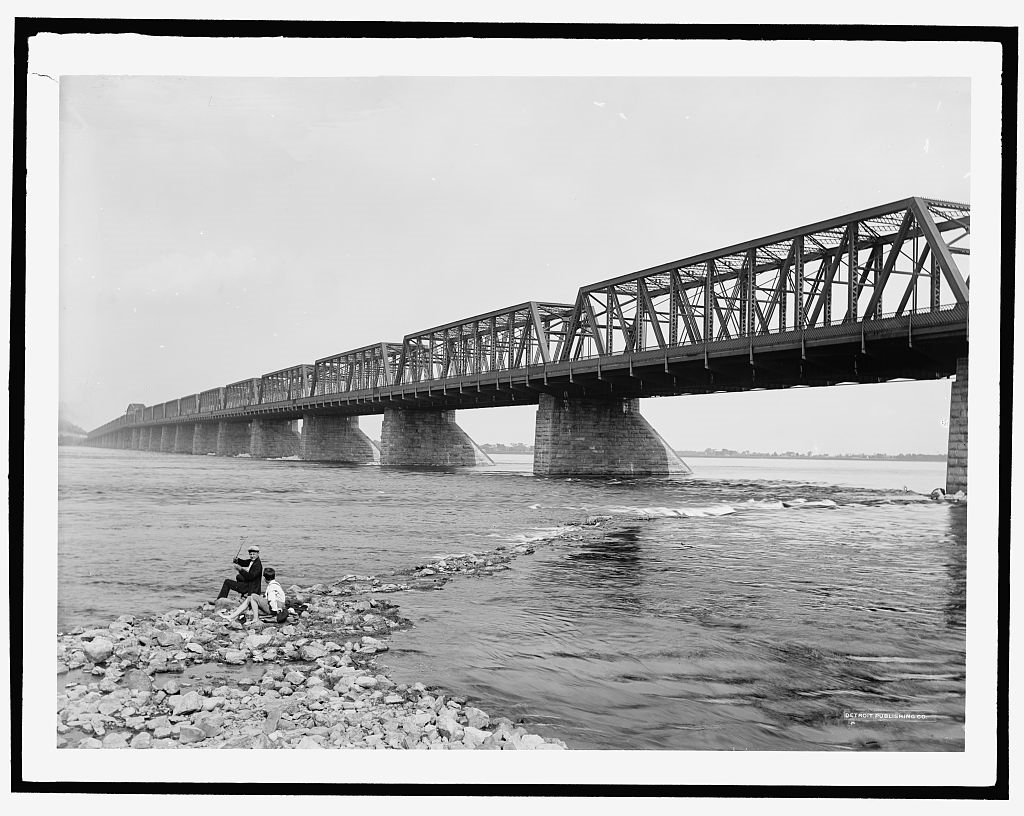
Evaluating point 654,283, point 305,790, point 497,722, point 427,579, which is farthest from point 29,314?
point 654,283

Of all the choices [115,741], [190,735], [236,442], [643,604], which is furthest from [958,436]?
[236,442]

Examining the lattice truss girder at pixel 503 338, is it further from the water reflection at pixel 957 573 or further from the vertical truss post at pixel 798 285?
the water reflection at pixel 957 573

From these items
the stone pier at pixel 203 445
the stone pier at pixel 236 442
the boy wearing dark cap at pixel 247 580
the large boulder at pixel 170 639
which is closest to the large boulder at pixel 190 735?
the large boulder at pixel 170 639

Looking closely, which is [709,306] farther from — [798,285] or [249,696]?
[249,696]

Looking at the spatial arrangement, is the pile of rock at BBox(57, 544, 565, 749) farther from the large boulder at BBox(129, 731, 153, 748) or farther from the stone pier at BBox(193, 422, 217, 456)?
the stone pier at BBox(193, 422, 217, 456)

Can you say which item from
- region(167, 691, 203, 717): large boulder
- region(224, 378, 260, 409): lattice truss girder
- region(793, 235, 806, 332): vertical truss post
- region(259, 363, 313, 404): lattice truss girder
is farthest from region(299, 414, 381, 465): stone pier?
region(167, 691, 203, 717): large boulder

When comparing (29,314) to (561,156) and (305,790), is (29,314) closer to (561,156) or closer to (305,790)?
(305,790)
